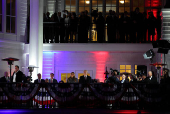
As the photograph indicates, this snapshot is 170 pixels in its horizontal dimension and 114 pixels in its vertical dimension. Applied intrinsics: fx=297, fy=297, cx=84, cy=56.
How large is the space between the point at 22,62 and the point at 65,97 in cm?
630

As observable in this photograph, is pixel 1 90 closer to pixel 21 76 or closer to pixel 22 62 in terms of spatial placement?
pixel 21 76

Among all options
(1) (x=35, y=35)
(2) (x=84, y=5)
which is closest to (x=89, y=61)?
(2) (x=84, y=5)

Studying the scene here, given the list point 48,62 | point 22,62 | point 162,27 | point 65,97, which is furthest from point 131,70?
point 65,97

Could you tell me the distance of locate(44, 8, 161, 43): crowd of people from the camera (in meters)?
15.4

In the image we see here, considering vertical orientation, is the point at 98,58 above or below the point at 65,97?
above

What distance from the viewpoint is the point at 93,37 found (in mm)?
16891

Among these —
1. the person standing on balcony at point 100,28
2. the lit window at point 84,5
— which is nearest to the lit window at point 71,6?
the lit window at point 84,5

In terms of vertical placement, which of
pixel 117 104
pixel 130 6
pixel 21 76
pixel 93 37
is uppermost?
pixel 130 6

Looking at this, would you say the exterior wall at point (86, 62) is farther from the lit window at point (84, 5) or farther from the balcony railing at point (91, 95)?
the balcony railing at point (91, 95)

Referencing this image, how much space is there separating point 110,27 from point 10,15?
5484 mm

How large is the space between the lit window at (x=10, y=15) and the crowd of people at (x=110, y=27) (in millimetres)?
1791

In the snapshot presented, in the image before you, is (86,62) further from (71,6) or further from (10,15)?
(10,15)

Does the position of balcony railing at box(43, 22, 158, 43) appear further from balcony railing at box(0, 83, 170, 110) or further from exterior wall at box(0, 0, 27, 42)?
balcony railing at box(0, 83, 170, 110)

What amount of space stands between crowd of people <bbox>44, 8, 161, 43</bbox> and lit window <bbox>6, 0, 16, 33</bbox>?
1.79 meters
